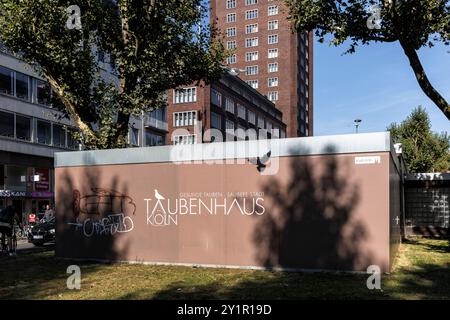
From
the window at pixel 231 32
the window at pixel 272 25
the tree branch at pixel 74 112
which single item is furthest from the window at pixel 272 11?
the tree branch at pixel 74 112

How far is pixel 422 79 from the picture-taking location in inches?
555

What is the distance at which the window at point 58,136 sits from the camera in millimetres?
41312

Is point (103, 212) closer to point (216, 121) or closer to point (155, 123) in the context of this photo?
point (155, 123)

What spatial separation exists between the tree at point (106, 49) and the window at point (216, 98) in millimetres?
53872

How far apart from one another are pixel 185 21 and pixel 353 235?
40.5ft

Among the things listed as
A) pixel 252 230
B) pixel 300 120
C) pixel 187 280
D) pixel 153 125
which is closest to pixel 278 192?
pixel 252 230

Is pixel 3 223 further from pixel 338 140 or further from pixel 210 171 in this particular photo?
pixel 338 140

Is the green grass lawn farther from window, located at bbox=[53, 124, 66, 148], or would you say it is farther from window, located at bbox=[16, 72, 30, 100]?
window, located at bbox=[53, 124, 66, 148]

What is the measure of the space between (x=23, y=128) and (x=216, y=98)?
41310 mm

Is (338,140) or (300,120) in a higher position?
(300,120)

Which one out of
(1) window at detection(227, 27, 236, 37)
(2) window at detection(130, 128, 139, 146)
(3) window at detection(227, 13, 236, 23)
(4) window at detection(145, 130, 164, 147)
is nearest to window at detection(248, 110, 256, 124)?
(1) window at detection(227, 27, 236, 37)

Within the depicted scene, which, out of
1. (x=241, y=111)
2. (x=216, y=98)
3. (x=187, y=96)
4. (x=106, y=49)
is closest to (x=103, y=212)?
(x=106, y=49)

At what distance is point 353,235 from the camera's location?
11273mm

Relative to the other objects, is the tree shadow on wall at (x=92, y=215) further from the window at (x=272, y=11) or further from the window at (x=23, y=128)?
the window at (x=272, y=11)
